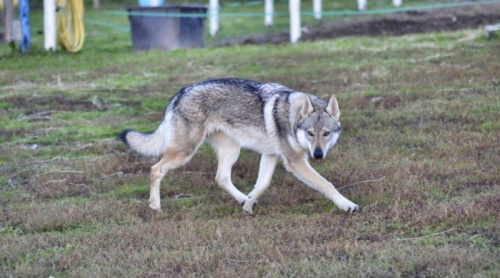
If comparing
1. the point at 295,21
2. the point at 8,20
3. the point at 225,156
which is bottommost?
the point at 225,156

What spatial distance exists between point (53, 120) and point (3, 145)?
4.49 feet

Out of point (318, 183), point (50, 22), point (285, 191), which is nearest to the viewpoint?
point (318, 183)

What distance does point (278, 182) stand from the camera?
8.21 metres

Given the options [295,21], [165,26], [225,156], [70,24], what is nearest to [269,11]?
[295,21]

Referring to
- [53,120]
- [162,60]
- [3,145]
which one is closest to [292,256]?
[3,145]

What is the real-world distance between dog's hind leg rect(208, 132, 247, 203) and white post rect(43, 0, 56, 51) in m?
10.4

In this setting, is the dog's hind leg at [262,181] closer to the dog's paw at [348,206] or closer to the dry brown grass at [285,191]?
the dry brown grass at [285,191]

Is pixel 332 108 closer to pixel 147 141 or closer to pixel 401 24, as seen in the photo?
pixel 147 141

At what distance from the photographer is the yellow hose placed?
1767 centimetres

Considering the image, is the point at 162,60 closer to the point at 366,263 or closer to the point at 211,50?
the point at 211,50

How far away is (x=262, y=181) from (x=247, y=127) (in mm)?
540

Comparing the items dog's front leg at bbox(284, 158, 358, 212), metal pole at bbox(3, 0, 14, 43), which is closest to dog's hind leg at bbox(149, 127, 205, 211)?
dog's front leg at bbox(284, 158, 358, 212)

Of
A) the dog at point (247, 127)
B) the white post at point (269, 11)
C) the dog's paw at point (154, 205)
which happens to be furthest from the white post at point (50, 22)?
the dog's paw at point (154, 205)

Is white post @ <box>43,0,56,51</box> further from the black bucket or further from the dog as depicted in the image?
the dog
